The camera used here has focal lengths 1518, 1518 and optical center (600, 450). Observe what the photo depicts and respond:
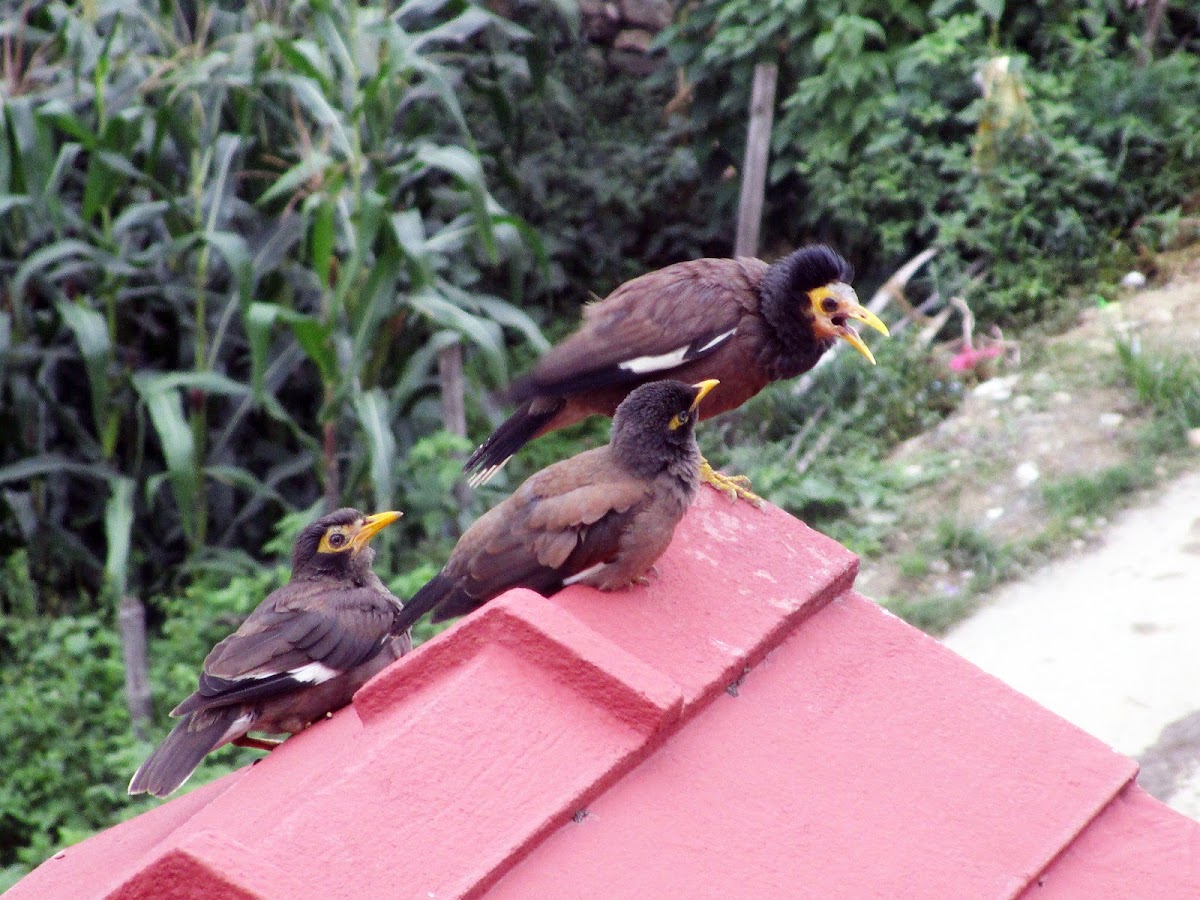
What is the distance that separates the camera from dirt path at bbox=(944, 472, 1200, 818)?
493cm

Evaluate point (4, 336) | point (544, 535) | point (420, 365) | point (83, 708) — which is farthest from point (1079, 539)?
point (4, 336)

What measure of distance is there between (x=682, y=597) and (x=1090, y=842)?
2.56 ft

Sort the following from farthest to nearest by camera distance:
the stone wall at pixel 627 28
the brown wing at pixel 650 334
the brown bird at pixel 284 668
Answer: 1. the stone wall at pixel 627 28
2. the brown wing at pixel 650 334
3. the brown bird at pixel 284 668

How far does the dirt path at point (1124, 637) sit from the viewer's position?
4926mm

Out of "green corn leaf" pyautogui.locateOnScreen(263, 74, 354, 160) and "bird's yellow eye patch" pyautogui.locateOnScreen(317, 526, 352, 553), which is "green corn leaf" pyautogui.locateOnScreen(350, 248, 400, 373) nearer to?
"green corn leaf" pyautogui.locateOnScreen(263, 74, 354, 160)

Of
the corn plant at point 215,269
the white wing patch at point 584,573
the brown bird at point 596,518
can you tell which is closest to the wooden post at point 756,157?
the corn plant at point 215,269

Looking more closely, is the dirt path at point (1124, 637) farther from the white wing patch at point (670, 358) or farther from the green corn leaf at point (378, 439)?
the green corn leaf at point (378, 439)

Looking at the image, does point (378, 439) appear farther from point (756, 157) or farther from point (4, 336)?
point (756, 157)

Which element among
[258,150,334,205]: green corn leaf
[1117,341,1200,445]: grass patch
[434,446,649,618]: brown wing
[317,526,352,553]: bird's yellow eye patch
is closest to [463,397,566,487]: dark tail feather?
[317,526,352,553]: bird's yellow eye patch

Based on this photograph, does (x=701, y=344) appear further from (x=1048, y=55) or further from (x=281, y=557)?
(x=1048, y=55)

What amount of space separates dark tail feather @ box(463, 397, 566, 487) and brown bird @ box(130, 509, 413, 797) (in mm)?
303

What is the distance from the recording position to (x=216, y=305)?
20.7 feet

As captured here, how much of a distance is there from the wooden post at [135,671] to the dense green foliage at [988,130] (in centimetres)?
411

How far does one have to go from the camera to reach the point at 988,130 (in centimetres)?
732
